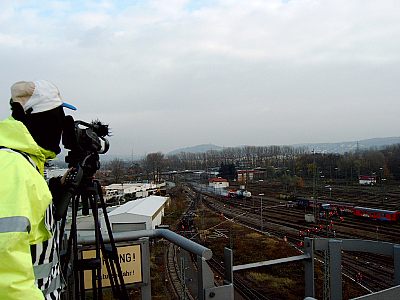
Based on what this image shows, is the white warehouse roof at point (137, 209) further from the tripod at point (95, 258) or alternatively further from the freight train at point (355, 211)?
the freight train at point (355, 211)

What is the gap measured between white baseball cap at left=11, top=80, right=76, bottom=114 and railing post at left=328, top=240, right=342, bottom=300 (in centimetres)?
181

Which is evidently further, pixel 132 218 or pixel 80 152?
pixel 132 218

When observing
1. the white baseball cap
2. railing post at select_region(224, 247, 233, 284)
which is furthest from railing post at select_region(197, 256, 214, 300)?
the white baseball cap

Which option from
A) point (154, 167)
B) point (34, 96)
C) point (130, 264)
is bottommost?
A: point (154, 167)

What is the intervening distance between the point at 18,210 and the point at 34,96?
0.48 metres

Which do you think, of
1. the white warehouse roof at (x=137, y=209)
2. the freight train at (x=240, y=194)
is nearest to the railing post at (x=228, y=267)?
the white warehouse roof at (x=137, y=209)

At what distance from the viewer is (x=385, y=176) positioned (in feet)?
113

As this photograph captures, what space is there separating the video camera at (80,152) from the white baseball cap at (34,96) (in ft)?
0.40

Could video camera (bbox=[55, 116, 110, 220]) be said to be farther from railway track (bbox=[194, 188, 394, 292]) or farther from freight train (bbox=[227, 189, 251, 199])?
freight train (bbox=[227, 189, 251, 199])

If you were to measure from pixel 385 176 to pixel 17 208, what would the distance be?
38.3 m

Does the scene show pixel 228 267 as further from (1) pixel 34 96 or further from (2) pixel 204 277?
(1) pixel 34 96

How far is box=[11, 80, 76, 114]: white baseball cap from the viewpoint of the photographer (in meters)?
1.08

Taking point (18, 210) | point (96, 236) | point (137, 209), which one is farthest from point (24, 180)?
point (137, 209)

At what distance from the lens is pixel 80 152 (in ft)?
4.74
